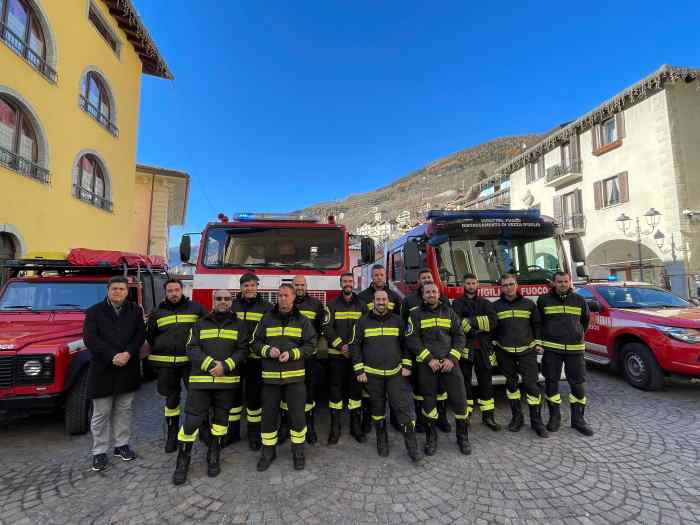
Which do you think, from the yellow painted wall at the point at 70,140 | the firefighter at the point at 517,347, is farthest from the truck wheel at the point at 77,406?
the yellow painted wall at the point at 70,140

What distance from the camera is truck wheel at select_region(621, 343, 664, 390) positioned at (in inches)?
213

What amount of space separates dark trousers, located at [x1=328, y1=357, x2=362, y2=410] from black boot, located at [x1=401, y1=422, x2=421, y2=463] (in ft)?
2.21

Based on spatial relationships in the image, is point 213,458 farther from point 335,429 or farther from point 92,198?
point 92,198

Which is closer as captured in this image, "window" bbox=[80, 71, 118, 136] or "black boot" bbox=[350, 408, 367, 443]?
"black boot" bbox=[350, 408, 367, 443]

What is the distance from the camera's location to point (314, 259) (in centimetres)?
523

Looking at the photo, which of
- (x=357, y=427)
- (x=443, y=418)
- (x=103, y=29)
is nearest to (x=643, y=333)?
(x=443, y=418)

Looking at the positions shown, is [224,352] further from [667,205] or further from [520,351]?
[667,205]

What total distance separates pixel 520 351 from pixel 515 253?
5.56 ft

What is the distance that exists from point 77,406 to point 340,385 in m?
3.05

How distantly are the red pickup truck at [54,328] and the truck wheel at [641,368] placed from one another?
7.86m

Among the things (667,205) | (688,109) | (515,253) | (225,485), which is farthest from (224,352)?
(688,109)

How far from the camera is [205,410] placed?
11.1ft

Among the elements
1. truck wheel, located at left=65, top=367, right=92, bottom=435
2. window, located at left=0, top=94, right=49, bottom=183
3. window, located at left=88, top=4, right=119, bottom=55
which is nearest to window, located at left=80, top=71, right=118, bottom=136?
window, located at left=88, top=4, right=119, bottom=55

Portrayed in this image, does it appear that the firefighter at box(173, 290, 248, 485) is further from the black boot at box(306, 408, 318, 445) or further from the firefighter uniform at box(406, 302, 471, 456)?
the firefighter uniform at box(406, 302, 471, 456)
